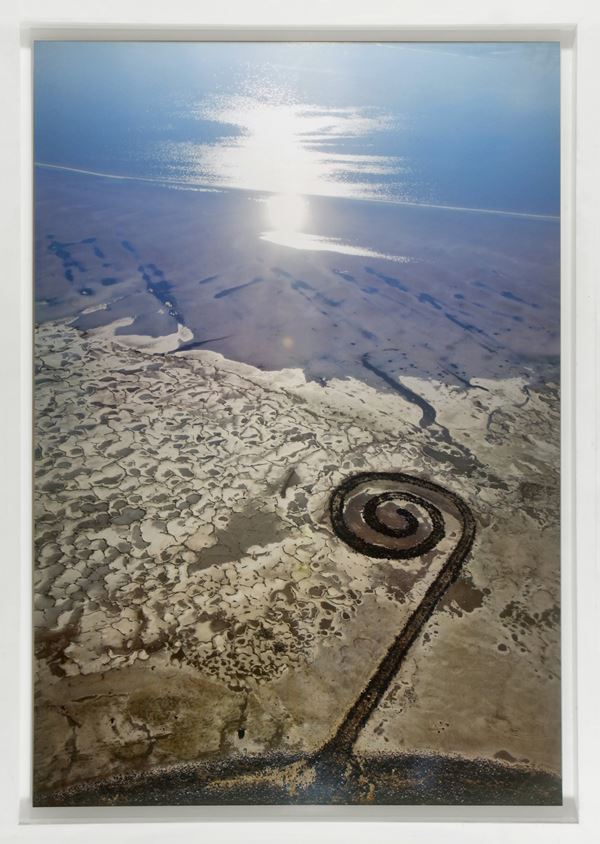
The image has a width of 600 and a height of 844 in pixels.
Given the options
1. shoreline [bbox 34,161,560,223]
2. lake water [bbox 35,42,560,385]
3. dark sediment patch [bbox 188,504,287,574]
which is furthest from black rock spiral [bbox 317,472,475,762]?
shoreline [bbox 34,161,560,223]

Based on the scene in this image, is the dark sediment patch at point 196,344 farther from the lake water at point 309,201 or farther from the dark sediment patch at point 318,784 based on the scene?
the dark sediment patch at point 318,784

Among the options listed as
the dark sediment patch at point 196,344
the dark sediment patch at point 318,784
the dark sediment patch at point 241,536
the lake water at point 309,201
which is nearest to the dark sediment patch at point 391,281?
the lake water at point 309,201

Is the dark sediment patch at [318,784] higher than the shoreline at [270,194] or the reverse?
the reverse

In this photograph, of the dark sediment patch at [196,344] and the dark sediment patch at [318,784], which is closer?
the dark sediment patch at [318,784]

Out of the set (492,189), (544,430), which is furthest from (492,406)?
(492,189)

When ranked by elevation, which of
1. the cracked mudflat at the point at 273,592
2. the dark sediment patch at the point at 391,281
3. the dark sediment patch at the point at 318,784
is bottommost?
the dark sediment patch at the point at 318,784

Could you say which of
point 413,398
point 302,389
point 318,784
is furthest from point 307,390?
point 318,784

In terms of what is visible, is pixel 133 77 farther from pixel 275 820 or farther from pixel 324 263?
pixel 275 820

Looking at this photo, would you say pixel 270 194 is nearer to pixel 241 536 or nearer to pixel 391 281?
pixel 391 281
